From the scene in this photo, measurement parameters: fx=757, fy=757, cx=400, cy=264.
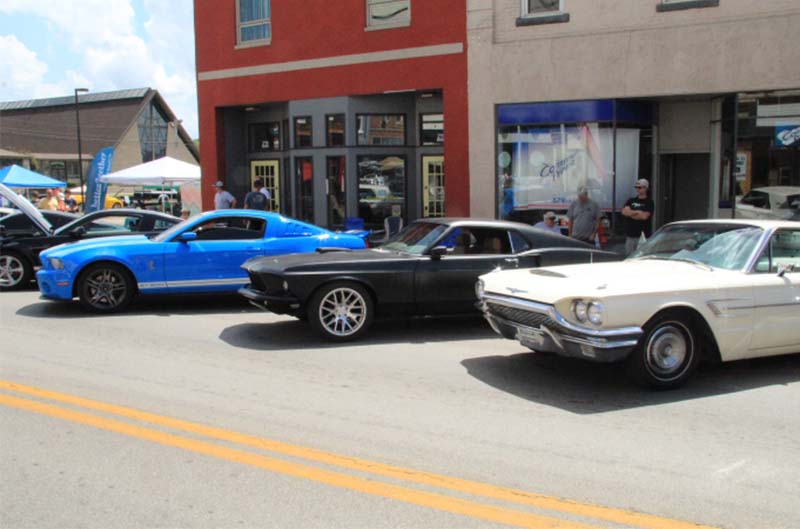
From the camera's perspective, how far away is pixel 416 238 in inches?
347

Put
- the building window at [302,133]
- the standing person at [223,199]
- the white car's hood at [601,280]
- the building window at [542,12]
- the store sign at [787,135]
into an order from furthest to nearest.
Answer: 1. the building window at [302,133]
2. the standing person at [223,199]
3. the building window at [542,12]
4. the store sign at [787,135]
5. the white car's hood at [601,280]

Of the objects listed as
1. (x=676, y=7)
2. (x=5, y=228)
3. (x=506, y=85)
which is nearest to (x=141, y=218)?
(x=5, y=228)

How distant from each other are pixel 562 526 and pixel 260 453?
1.91 metres

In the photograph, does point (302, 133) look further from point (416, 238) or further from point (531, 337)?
point (531, 337)

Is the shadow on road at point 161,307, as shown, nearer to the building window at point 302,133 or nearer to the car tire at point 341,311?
the car tire at point 341,311

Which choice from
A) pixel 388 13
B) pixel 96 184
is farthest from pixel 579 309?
pixel 96 184

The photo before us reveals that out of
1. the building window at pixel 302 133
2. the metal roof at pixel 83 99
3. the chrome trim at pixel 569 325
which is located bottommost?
the chrome trim at pixel 569 325

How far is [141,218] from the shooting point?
1257cm

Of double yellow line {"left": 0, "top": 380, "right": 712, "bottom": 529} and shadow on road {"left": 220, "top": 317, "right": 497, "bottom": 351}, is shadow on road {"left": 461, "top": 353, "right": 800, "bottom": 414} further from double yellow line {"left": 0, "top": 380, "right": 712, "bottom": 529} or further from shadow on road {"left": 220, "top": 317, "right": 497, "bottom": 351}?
double yellow line {"left": 0, "top": 380, "right": 712, "bottom": 529}

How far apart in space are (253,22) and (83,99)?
5110 centimetres

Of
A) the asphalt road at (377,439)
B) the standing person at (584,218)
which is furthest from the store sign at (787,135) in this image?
the asphalt road at (377,439)

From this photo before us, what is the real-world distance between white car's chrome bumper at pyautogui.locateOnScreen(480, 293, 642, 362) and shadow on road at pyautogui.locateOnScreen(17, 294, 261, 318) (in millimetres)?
4946

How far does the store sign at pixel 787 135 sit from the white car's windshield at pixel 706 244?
22.8 ft

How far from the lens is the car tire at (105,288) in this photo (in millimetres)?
9758
